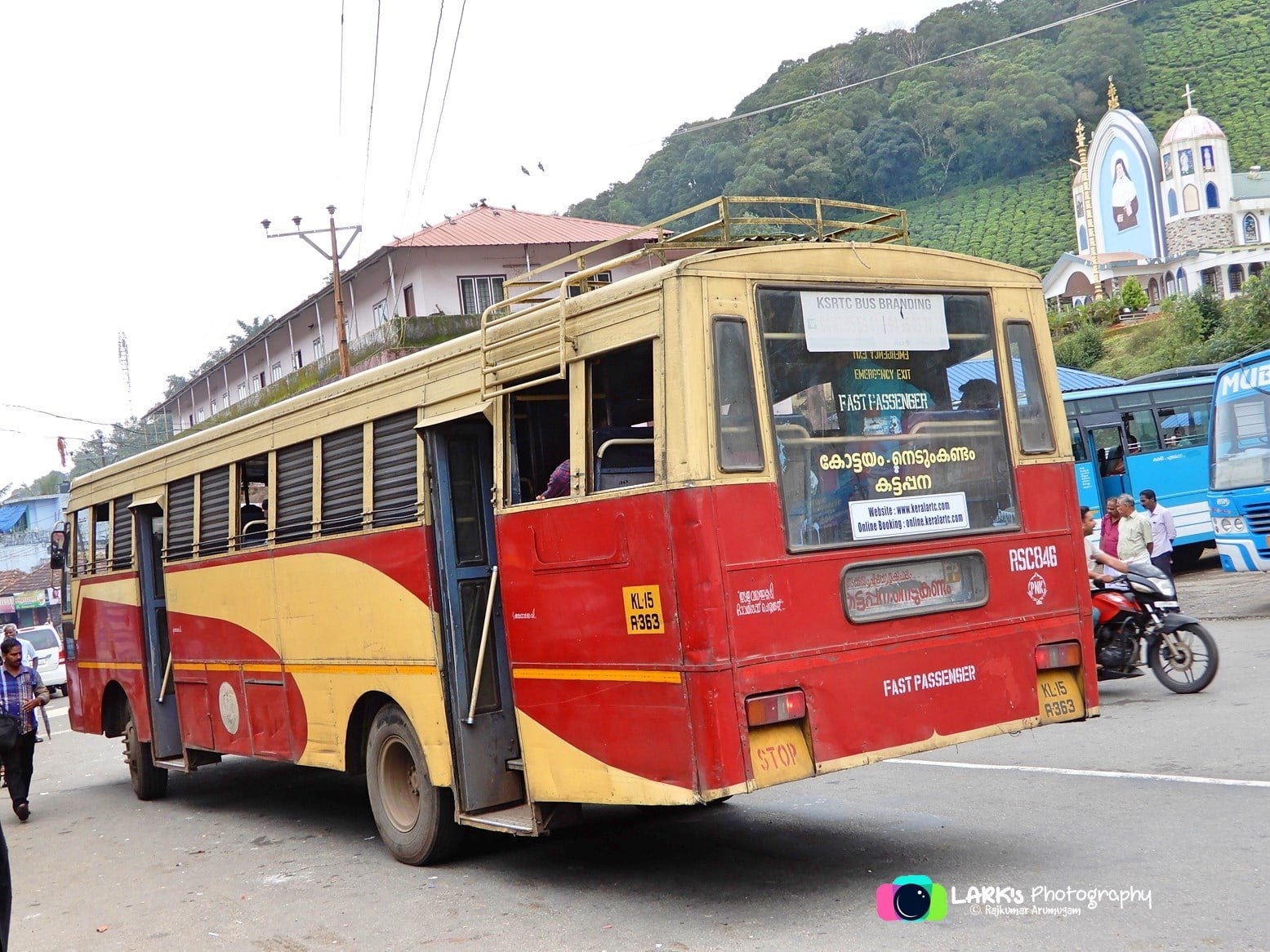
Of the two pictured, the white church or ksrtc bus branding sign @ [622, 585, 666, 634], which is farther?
the white church

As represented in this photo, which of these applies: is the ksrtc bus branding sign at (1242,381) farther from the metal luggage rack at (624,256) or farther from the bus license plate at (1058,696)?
the bus license plate at (1058,696)

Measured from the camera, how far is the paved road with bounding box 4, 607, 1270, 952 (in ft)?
18.6

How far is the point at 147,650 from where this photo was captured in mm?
11969

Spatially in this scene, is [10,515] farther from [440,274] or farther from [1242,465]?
[1242,465]

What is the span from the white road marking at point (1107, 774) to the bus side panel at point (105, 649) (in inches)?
277

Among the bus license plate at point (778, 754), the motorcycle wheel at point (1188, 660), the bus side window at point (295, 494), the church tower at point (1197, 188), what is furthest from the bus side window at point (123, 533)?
the church tower at point (1197, 188)

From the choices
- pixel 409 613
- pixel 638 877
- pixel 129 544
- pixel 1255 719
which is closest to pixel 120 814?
pixel 129 544

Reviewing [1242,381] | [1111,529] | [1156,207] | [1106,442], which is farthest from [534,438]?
[1156,207]

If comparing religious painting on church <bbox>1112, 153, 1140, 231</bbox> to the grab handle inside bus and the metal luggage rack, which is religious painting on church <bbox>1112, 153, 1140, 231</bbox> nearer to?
the metal luggage rack

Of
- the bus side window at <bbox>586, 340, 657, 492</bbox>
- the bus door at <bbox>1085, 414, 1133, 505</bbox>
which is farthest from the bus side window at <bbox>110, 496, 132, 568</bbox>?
the bus door at <bbox>1085, 414, 1133, 505</bbox>

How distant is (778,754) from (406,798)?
330 centimetres

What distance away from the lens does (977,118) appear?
124125 mm

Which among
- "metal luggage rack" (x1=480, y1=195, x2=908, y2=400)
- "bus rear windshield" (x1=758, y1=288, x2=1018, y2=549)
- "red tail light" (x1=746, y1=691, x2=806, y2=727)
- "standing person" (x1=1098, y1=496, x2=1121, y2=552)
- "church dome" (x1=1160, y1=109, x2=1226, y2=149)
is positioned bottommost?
"red tail light" (x1=746, y1=691, x2=806, y2=727)

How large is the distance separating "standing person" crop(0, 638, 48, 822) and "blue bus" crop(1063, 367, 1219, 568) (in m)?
16.9
